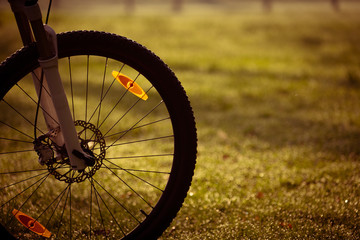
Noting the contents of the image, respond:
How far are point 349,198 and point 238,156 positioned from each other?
1132 millimetres

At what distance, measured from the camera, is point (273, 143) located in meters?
3.42

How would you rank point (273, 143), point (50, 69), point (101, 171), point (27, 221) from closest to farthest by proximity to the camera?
point (50, 69) < point (27, 221) < point (101, 171) < point (273, 143)

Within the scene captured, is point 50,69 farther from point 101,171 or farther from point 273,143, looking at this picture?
point 273,143

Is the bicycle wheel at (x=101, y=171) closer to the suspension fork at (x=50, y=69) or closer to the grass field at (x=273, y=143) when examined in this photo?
the suspension fork at (x=50, y=69)

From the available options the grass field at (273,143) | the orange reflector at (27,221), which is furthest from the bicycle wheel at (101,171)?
the grass field at (273,143)

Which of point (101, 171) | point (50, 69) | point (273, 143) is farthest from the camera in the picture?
point (273, 143)

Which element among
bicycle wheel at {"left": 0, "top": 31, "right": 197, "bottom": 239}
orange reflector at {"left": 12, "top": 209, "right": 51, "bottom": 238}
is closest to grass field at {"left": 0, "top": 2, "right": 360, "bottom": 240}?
bicycle wheel at {"left": 0, "top": 31, "right": 197, "bottom": 239}

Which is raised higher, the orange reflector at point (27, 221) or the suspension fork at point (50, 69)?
the suspension fork at point (50, 69)

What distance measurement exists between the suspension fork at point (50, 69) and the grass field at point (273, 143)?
85 centimetres

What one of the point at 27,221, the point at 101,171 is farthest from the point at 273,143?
the point at 27,221

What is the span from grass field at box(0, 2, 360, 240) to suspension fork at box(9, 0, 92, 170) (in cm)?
85

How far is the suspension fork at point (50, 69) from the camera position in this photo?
55.7 inches

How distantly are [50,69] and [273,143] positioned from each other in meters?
2.59

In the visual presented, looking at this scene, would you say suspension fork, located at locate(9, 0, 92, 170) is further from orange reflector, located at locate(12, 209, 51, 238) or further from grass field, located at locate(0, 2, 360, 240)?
grass field, located at locate(0, 2, 360, 240)
